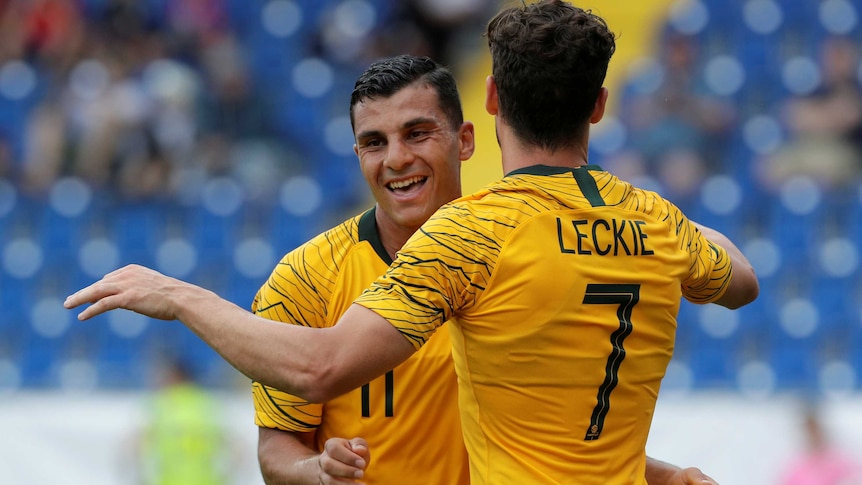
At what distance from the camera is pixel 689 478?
3.10m

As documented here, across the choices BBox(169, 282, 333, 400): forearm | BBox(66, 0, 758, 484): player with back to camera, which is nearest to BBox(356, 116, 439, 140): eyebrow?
BBox(66, 0, 758, 484): player with back to camera

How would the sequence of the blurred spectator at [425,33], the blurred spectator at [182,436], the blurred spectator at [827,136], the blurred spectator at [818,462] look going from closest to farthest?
the blurred spectator at [818,462] → the blurred spectator at [182,436] → the blurred spectator at [827,136] → the blurred spectator at [425,33]

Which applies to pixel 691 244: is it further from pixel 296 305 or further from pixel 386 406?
pixel 296 305

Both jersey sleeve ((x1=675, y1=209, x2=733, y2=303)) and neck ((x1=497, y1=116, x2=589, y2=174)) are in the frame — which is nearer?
neck ((x1=497, y1=116, x2=589, y2=174))

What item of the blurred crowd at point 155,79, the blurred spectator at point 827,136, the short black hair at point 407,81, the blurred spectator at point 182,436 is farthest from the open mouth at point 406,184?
the blurred crowd at point 155,79

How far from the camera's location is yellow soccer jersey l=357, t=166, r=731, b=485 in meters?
2.57

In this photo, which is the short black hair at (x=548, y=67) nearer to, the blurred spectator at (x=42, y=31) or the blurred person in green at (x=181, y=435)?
the blurred person in green at (x=181, y=435)

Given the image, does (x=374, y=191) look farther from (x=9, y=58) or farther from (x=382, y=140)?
(x=9, y=58)

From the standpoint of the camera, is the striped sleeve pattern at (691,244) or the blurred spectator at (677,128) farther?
the blurred spectator at (677,128)

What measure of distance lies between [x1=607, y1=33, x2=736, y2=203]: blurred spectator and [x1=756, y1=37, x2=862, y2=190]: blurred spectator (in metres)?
0.50

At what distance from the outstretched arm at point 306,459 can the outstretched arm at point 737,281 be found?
1.06m

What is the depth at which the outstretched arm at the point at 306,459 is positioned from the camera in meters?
2.78

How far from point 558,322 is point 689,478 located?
29.9 inches

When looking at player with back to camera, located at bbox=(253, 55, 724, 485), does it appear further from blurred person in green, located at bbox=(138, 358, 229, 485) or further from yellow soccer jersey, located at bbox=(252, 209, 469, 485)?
blurred person in green, located at bbox=(138, 358, 229, 485)
